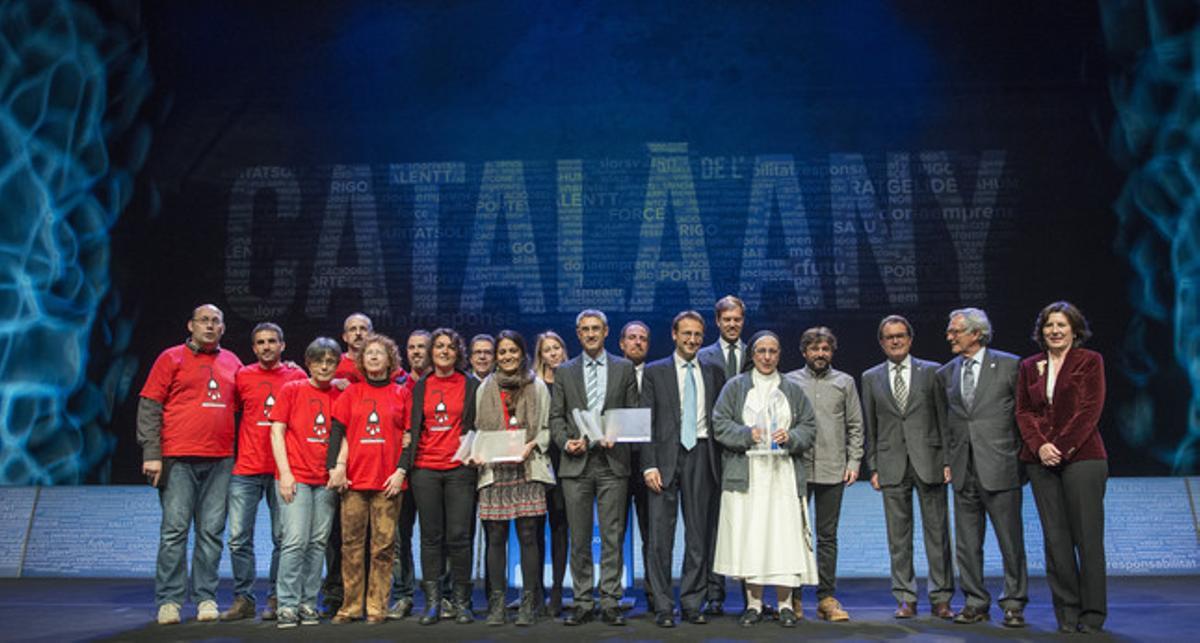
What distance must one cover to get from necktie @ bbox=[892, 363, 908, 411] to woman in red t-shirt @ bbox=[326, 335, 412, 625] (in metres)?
2.38

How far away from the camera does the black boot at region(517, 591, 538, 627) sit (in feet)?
14.0

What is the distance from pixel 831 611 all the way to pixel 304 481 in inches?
100

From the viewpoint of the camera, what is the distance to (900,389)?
15.2 feet

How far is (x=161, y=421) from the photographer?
4656 mm

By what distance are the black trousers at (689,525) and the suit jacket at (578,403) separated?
26 centimetres

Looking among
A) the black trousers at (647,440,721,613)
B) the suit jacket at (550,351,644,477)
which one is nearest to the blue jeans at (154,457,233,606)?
the suit jacket at (550,351,644,477)

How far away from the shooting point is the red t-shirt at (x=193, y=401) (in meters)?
4.62

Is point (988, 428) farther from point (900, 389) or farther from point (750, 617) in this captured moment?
point (750, 617)

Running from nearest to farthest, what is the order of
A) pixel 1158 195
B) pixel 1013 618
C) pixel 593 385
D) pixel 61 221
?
pixel 1013 618
pixel 593 385
pixel 1158 195
pixel 61 221

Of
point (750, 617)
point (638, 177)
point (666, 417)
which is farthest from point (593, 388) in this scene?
point (638, 177)

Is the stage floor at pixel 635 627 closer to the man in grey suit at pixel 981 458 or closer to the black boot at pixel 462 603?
the black boot at pixel 462 603

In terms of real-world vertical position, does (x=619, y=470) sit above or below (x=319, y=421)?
below

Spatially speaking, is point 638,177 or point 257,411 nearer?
point 257,411

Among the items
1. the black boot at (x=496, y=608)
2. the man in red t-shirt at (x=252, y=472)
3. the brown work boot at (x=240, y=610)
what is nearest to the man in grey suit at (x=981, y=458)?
the black boot at (x=496, y=608)
